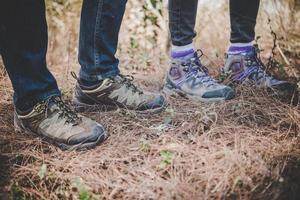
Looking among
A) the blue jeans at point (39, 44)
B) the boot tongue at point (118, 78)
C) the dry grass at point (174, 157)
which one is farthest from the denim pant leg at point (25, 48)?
the boot tongue at point (118, 78)

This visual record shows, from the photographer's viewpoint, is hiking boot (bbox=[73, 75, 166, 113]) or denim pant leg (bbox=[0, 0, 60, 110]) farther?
hiking boot (bbox=[73, 75, 166, 113])

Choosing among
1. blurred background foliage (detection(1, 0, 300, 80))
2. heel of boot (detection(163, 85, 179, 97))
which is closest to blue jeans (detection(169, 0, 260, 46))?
heel of boot (detection(163, 85, 179, 97))

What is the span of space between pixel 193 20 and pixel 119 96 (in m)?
0.63

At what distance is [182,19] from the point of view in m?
1.98

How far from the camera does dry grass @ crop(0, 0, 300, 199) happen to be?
126 cm

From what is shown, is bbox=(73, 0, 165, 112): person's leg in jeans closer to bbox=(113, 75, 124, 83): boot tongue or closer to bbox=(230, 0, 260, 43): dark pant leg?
bbox=(113, 75, 124, 83): boot tongue

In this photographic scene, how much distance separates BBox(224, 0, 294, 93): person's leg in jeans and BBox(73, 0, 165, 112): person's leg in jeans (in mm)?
567

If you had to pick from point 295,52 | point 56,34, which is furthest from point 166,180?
point 56,34

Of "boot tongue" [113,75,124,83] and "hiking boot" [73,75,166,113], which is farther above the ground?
"boot tongue" [113,75,124,83]

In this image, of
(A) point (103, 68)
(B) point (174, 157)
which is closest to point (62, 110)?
(A) point (103, 68)

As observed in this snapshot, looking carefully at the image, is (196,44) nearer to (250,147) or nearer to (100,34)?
(100,34)

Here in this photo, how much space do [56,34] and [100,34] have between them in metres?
1.95

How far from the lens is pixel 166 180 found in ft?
4.29

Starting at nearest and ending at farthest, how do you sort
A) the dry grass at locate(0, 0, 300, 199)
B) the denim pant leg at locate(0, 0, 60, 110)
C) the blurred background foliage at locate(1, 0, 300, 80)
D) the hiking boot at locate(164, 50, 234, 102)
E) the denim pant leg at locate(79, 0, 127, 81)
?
the dry grass at locate(0, 0, 300, 199) → the denim pant leg at locate(0, 0, 60, 110) → the denim pant leg at locate(79, 0, 127, 81) → the hiking boot at locate(164, 50, 234, 102) → the blurred background foliage at locate(1, 0, 300, 80)
